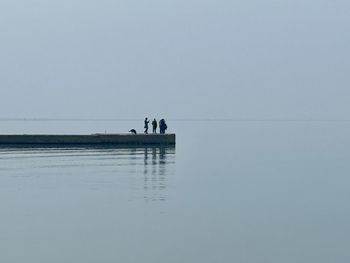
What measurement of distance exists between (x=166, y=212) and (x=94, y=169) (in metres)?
14.4

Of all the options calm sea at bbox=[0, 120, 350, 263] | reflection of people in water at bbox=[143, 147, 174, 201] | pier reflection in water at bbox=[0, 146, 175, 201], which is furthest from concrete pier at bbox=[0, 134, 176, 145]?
calm sea at bbox=[0, 120, 350, 263]

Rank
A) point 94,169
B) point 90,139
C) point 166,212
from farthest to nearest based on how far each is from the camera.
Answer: point 90,139, point 94,169, point 166,212

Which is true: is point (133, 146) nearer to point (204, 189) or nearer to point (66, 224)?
point (204, 189)

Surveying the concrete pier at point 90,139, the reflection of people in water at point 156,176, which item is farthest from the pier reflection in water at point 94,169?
the concrete pier at point 90,139

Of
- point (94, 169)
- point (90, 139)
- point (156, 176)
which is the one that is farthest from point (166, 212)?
point (90, 139)

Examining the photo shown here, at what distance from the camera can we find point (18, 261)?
19.9m

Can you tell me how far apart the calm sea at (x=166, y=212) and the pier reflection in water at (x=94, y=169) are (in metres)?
0.05

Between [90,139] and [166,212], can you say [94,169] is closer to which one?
[166,212]

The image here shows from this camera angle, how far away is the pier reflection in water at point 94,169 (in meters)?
33.6

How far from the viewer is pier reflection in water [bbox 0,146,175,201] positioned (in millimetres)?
33569

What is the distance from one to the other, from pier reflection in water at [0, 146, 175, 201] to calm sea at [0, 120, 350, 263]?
53 millimetres

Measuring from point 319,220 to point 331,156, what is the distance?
1354 inches

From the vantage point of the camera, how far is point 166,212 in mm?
26938

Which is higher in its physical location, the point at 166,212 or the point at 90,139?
the point at 90,139
